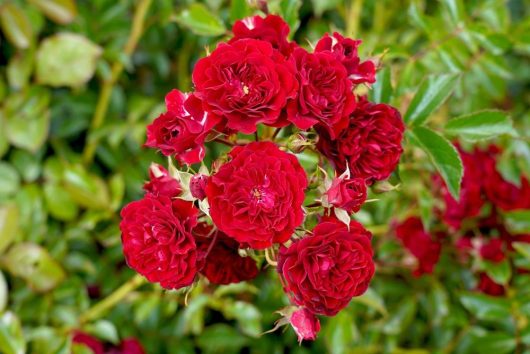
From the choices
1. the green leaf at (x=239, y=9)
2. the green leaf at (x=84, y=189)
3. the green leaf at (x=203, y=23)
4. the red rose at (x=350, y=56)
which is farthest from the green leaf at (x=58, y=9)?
the red rose at (x=350, y=56)

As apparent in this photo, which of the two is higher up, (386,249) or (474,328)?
(386,249)

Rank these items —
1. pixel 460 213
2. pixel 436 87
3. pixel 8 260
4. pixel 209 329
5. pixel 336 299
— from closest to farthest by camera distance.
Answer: pixel 336 299, pixel 436 87, pixel 460 213, pixel 8 260, pixel 209 329

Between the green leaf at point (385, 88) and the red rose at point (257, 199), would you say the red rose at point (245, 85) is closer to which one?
the red rose at point (257, 199)

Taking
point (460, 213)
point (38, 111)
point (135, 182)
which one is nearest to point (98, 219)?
point (135, 182)

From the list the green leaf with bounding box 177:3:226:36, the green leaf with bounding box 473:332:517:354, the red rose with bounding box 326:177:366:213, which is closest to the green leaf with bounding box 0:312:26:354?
the green leaf with bounding box 177:3:226:36

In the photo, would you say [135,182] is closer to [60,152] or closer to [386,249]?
[60,152]
